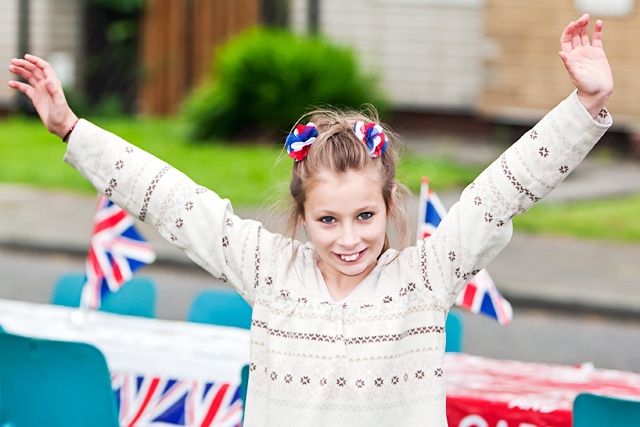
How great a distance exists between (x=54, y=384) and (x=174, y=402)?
53cm

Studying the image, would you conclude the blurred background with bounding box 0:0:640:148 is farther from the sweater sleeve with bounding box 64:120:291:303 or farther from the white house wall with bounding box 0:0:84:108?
the sweater sleeve with bounding box 64:120:291:303

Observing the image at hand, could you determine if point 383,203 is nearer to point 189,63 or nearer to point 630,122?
point 630,122

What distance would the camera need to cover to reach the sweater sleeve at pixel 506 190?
305 cm

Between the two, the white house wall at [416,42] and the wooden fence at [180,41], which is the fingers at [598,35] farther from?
the wooden fence at [180,41]

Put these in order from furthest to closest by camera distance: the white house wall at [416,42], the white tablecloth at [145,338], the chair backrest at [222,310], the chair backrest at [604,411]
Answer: the white house wall at [416,42] < the chair backrest at [222,310] < the white tablecloth at [145,338] < the chair backrest at [604,411]

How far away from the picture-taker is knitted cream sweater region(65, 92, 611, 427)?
10.1ft

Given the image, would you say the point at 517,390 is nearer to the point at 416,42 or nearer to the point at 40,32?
the point at 416,42

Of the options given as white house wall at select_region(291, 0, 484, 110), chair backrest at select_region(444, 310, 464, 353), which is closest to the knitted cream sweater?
chair backrest at select_region(444, 310, 464, 353)

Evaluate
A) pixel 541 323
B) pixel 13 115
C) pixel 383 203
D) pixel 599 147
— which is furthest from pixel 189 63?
pixel 383 203

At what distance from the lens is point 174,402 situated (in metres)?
4.46

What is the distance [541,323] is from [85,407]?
5113mm

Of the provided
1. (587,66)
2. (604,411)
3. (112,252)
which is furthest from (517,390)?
(112,252)

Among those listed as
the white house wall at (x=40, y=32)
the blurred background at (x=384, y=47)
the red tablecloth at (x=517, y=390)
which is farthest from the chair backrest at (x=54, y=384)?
the white house wall at (x=40, y=32)

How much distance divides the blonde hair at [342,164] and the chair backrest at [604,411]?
67cm
